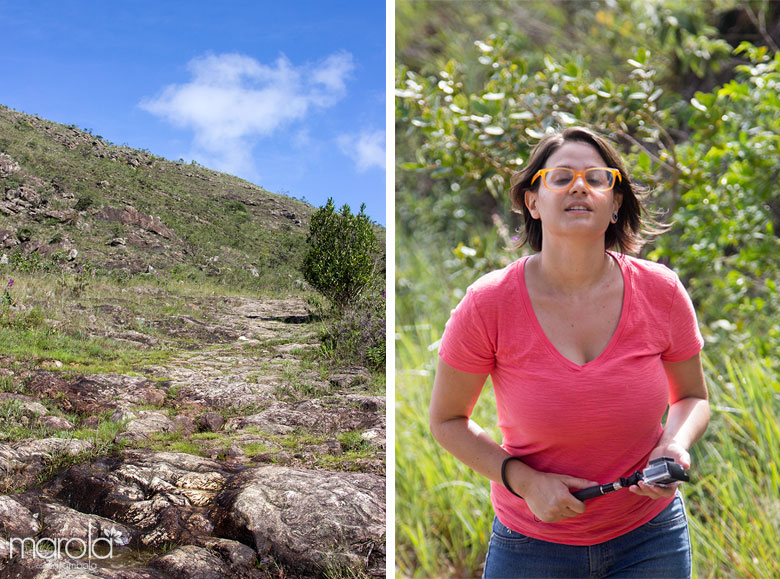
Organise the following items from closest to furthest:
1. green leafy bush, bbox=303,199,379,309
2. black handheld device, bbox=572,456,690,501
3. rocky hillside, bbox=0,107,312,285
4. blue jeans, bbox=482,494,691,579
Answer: black handheld device, bbox=572,456,690,501
blue jeans, bbox=482,494,691,579
rocky hillside, bbox=0,107,312,285
green leafy bush, bbox=303,199,379,309

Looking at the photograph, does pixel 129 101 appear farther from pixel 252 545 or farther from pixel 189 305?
pixel 252 545

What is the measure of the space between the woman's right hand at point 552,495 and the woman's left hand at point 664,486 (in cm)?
7

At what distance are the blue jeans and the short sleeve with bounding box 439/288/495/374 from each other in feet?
0.97

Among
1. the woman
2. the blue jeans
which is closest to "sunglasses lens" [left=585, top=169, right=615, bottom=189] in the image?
the woman

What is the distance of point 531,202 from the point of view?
1080 millimetres

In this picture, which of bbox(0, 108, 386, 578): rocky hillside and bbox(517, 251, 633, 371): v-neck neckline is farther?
bbox(0, 108, 386, 578): rocky hillside

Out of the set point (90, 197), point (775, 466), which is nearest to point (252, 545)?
point (90, 197)

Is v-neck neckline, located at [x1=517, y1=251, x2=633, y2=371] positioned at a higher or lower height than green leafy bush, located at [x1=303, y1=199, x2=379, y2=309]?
lower

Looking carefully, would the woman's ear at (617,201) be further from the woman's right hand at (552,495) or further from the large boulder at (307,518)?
the large boulder at (307,518)

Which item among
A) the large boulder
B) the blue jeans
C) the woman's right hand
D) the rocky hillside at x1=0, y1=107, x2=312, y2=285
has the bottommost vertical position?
the large boulder

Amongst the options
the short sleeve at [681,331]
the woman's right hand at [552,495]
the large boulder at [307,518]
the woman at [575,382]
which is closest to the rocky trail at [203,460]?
the large boulder at [307,518]

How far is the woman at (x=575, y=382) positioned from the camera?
96 cm

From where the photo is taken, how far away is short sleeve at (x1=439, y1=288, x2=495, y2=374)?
98 centimetres

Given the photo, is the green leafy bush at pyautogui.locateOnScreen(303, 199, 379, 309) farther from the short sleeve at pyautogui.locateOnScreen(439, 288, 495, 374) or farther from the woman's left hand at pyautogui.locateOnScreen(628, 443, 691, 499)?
the woman's left hand at pyautogui.locateOnScreen(628, 443, 691, 499)
